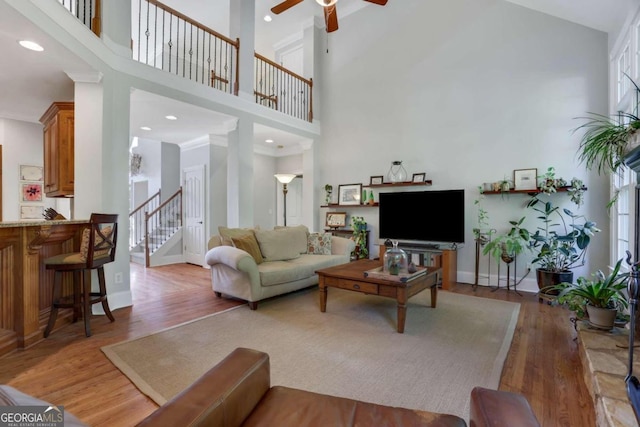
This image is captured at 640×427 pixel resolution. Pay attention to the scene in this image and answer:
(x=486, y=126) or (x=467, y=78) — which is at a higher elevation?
(x=467, y=78)

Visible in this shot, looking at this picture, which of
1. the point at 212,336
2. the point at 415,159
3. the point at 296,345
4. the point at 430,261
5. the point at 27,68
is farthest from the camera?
the point at 415,159

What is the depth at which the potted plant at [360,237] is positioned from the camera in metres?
5.60

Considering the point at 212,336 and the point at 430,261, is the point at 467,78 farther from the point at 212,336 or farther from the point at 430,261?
the point at 212,336

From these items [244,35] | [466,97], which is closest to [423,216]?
[466,97]

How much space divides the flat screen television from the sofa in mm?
1106

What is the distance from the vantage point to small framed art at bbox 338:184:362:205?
19.5ft

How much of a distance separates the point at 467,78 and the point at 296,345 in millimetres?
4689

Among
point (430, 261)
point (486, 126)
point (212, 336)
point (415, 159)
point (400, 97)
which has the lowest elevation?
point (212, 336)

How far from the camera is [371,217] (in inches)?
231

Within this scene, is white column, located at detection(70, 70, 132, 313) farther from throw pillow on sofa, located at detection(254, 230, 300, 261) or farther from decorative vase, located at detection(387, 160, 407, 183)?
decorative vase, located at detection(387, 160, 407, 183)

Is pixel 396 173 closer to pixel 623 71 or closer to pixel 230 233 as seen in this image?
pixel 623 71

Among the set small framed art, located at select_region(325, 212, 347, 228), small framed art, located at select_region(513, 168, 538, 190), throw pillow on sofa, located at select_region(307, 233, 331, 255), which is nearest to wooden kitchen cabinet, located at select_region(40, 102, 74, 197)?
throw pillow on sofa, located at select_region(307, 233, 331, 255)

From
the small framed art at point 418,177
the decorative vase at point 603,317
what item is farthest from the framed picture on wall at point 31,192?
the decorative vase at point 603,317

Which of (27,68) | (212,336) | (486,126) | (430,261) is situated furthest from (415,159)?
(27,68)
